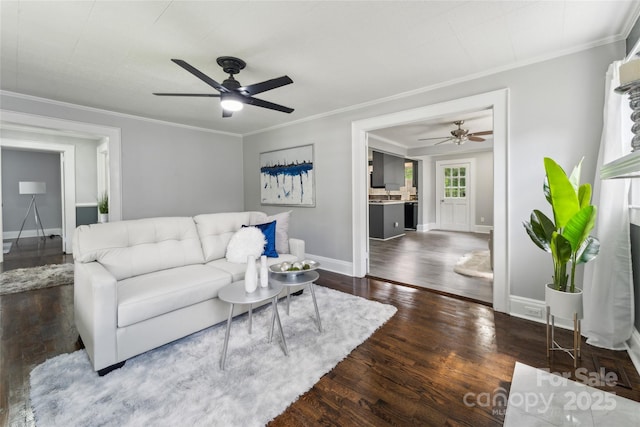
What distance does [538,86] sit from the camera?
237 centimetres

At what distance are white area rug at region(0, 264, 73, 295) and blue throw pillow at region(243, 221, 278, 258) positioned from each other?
2.82 m

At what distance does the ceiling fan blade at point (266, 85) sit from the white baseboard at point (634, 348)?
122 inches

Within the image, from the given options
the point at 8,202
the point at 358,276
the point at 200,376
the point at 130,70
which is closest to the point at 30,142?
the point at 8,202

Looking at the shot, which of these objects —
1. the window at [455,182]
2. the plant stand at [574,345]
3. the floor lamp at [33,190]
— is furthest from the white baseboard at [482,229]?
the floor lamp at [33,190]

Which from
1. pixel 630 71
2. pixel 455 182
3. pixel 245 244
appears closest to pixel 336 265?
pixel 245 244

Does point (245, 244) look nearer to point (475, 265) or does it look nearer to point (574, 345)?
point (574, 345)

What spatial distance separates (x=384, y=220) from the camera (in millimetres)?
6754

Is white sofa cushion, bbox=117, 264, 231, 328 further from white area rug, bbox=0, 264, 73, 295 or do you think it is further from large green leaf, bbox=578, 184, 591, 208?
large green leaf, bbox=578, 184, 591, 208

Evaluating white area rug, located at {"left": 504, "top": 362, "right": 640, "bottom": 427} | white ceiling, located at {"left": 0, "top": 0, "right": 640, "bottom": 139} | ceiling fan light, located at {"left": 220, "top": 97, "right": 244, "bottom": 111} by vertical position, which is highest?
white ceiling, located at {"left": 0, "top": 0, "right": 640, "bottom": 139}

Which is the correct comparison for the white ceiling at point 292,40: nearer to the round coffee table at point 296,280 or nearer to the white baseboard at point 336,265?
the round coffee table at point 296,280

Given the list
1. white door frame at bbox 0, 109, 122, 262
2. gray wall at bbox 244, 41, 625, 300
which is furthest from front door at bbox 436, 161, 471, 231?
white door frame at bbox 0, 109, 122, 262

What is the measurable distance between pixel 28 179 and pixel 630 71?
10.5m

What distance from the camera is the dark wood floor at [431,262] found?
10.7 feet

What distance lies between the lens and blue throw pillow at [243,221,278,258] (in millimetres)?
2906
